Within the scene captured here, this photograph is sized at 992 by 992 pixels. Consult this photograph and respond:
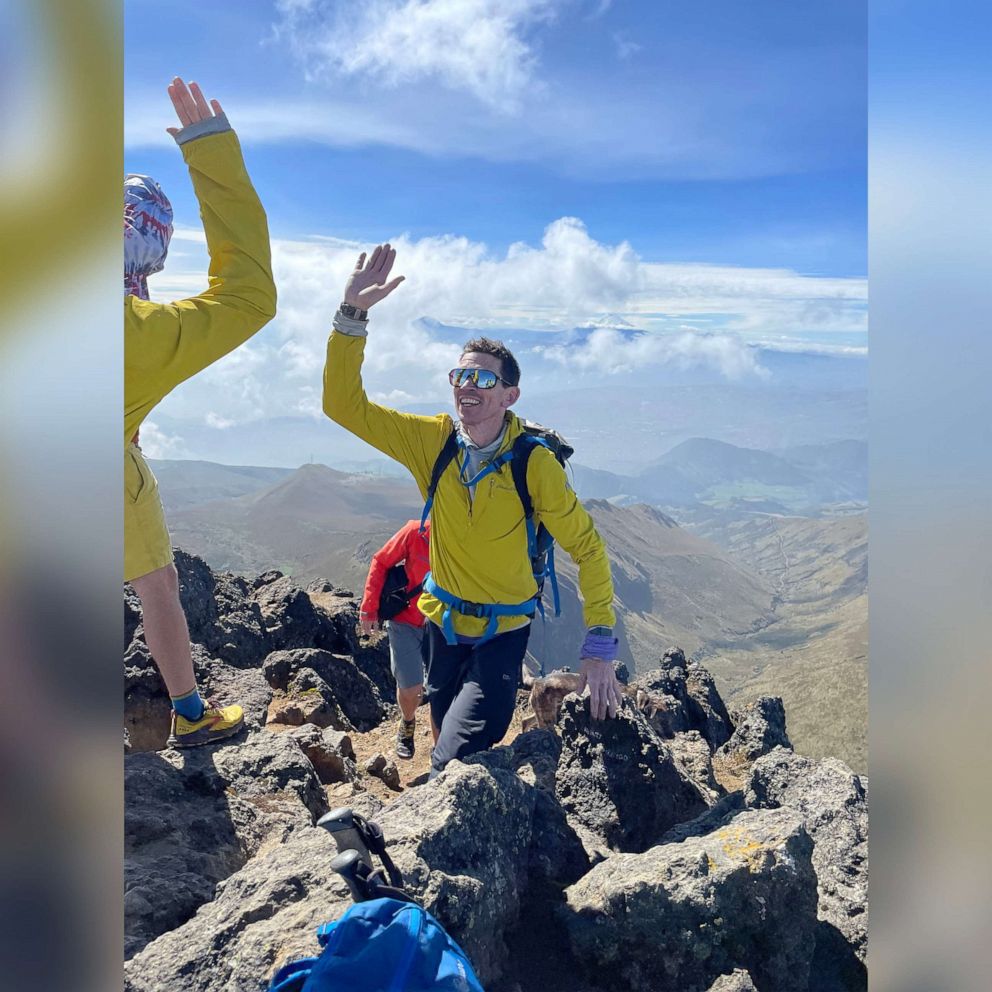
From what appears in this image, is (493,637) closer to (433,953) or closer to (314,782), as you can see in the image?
(314,782)

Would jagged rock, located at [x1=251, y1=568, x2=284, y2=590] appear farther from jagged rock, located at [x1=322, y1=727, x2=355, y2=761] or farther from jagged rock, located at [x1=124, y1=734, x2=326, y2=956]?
jagged rock, located at [x1=124, y1=734, x2=326, y2=956]

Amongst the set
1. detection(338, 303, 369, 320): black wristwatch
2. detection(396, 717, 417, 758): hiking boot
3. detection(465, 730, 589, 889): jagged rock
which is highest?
detection(338, 303, 369, 320): black wristwatch

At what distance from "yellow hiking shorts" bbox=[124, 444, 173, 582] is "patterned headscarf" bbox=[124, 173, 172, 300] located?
73cm

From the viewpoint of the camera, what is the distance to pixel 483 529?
4.46m

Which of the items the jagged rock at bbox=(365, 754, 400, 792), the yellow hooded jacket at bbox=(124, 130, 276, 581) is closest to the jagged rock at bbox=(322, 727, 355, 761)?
the jagged rock at bbox=(365, 754, 400, 792)

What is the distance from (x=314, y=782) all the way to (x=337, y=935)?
8.06ft

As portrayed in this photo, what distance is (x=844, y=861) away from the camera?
3816mm

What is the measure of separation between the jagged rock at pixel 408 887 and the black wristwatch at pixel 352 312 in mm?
2167

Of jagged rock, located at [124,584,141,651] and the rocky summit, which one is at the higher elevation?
jagged rock, located at [124,584,141,651]

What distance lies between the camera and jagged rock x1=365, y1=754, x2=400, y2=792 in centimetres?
624

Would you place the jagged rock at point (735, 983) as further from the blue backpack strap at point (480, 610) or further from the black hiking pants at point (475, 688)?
the blue backpack strap at point (480, 610)

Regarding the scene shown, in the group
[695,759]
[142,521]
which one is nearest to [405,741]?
[695,759]

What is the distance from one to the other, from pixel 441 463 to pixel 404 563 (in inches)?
82.9
